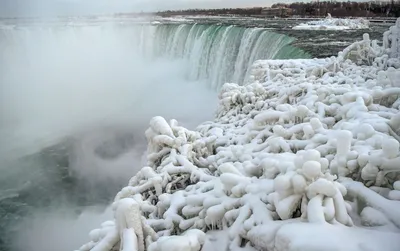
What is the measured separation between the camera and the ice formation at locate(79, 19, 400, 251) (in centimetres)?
197

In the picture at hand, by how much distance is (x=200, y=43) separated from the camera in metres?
19.8

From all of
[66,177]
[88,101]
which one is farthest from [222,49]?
[66,177]

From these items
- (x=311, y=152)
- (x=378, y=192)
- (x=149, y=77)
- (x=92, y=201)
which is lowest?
(x=92, y=201)

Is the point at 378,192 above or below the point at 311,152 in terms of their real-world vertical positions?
below

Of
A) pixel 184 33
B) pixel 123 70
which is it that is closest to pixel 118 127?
pixel 184 33

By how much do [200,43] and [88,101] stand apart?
7.49 meters

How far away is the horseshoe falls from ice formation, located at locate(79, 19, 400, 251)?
5475 millimetres

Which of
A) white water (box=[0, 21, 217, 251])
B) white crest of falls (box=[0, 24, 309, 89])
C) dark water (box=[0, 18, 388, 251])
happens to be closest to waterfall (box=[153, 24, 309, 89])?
white crest of falls (box=[0, 24, 309, 89])

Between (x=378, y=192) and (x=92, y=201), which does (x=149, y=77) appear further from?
(x=378, y=192)

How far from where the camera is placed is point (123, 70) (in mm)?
27219

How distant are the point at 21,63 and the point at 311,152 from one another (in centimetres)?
3013

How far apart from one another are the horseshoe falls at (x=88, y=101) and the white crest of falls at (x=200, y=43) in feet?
0.23

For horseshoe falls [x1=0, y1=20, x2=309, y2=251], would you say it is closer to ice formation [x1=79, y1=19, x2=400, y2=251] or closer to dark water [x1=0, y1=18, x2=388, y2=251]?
dark water [x1=0, y1=18, x2=388, y2=251]

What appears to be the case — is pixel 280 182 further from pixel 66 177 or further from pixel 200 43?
pixel 200 43
